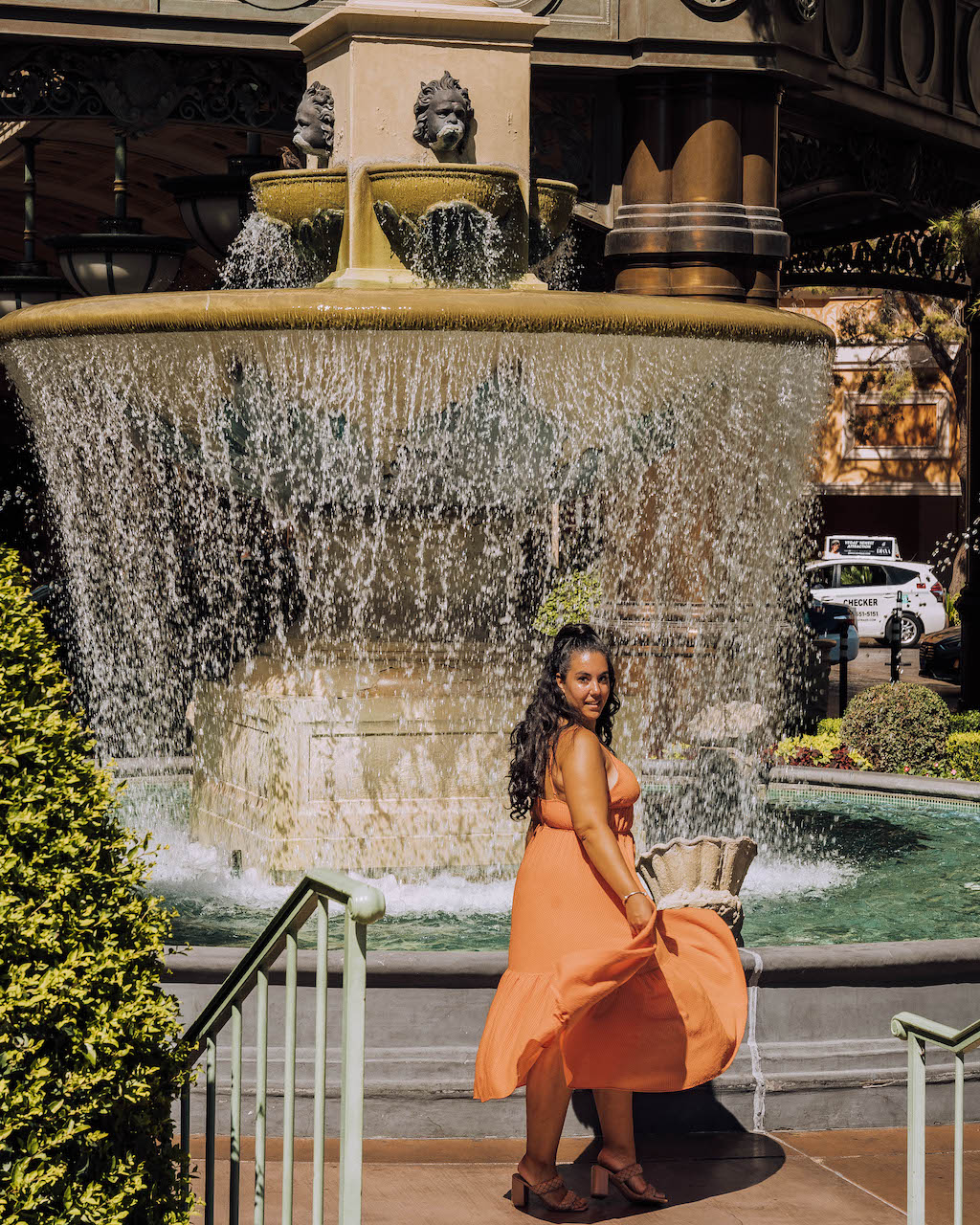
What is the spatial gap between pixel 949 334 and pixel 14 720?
39.4 m

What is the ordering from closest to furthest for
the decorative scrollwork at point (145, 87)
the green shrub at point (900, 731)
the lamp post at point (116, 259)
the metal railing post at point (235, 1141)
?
the metal railing post at point (235, 1141) < the lamp post at point (116, 259) < the green shrub at point (900, 731) < the decorative scrollwork at point (145, 87)

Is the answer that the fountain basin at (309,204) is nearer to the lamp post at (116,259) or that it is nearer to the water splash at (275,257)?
the water splash at (275,257)

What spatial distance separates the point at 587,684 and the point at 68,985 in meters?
2.01

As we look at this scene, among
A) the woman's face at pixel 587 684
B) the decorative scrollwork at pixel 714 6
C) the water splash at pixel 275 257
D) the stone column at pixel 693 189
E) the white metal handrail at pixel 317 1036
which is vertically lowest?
the white metal handrail at pixel 317 1036

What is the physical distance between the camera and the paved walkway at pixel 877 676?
24297mm

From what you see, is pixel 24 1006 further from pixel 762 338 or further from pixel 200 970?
pixel 762 338

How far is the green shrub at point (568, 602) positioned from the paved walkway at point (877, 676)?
10.5 m

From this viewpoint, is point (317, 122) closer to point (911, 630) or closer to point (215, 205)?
point (215, 205)

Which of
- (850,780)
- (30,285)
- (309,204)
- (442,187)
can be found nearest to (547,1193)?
(442,187)

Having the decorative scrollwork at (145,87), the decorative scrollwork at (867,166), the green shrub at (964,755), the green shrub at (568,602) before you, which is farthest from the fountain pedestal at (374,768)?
the decorative scrollwork at (867,166)

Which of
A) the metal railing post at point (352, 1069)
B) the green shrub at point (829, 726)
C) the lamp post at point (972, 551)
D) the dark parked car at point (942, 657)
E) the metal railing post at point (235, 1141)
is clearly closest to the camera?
the metal railing post at point (352, 1069)

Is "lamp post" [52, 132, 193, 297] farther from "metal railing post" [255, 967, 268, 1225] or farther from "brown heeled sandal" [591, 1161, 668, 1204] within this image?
"metal railing post" [255, 967, 268, 1225]

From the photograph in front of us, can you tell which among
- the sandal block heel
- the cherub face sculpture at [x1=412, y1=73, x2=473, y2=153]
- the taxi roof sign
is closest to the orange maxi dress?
the sandal block heel

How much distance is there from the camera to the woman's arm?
491 centimetres
